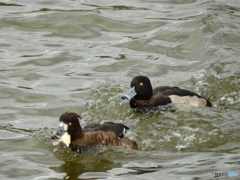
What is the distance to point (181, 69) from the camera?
12.8 m

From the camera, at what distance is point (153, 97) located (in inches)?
424

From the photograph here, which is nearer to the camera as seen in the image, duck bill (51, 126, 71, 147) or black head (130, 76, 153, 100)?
duck bill (51, 126, 71, 147)

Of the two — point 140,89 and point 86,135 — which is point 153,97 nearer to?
point 140,89

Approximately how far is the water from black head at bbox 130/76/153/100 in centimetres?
38

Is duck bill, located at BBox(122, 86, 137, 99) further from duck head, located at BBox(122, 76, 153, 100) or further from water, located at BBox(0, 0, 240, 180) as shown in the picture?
water, located at BBox(0, 0, 240, 180)

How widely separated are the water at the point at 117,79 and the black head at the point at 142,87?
1.23 feet

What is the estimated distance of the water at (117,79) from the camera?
823 cm

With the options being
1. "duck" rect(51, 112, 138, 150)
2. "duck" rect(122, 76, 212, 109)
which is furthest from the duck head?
"duck" rect(51, 112, 138, 150)

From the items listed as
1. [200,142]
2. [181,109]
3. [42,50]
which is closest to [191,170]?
[200,142]

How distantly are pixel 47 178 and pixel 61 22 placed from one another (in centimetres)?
872

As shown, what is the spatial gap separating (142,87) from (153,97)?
330 millimetres

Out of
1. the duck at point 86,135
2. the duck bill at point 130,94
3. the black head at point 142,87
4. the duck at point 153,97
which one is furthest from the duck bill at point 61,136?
the black head at point 142,87

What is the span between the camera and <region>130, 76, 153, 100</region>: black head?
10570 millimetres

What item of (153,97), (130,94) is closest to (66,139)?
(130,94)
